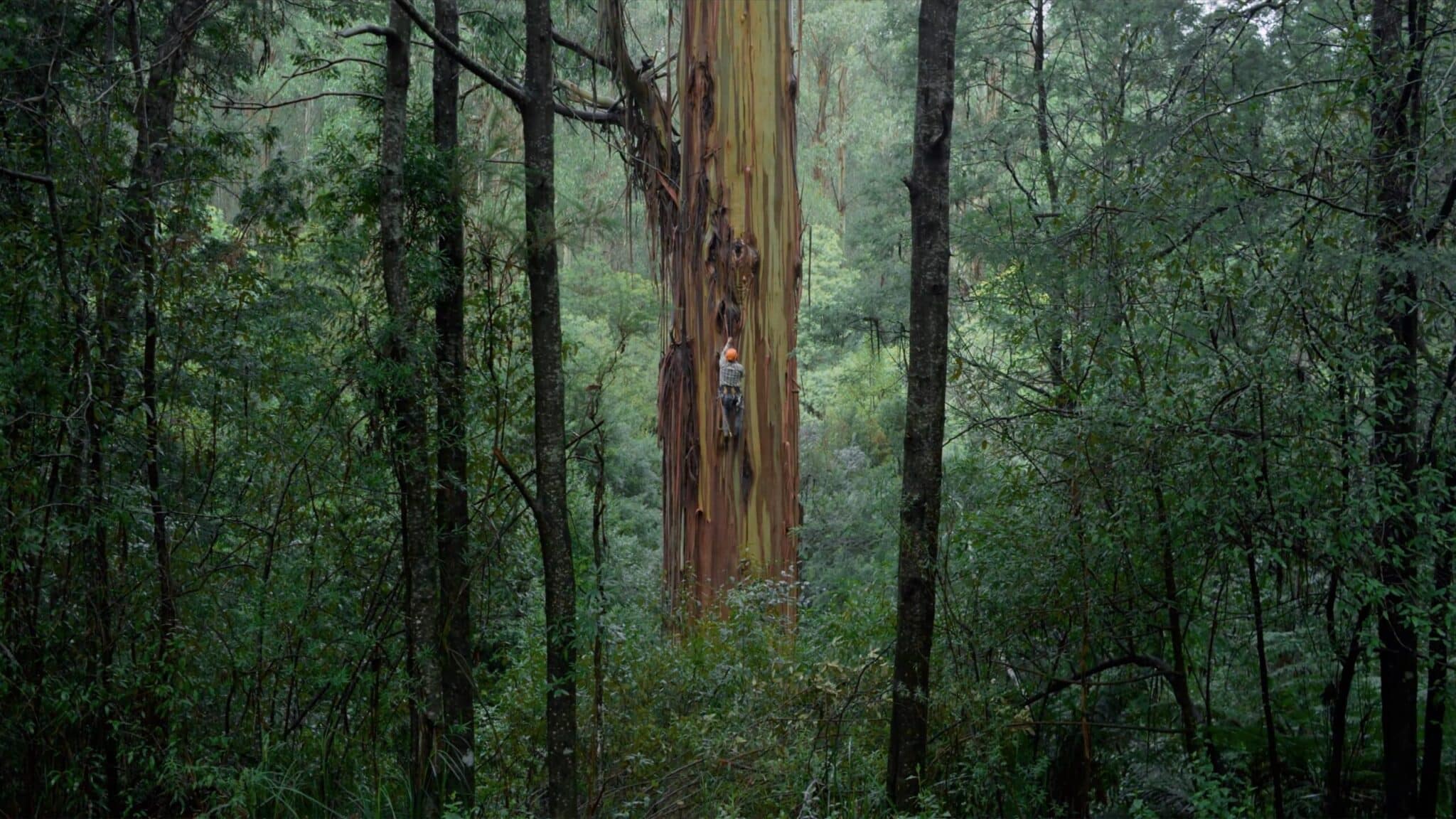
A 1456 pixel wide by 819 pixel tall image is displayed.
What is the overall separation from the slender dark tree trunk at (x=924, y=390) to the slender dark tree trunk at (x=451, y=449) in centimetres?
228

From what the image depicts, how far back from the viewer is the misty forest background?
469 centimetres

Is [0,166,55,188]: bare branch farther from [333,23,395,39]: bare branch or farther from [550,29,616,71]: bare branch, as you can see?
[550,29,616,71]: bare branch

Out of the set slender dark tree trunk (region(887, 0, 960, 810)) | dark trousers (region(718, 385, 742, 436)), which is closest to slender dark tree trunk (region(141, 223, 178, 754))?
slender dark tree trunk (region(887, 0, 960, 810))

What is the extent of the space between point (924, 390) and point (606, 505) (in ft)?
6.43

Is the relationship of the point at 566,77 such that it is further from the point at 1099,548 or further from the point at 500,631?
the point at 1099,548

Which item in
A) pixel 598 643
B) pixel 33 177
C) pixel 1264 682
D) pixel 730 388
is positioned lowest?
pixel 1264 682

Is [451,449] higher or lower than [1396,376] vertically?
lower

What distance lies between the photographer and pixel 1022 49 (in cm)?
1319

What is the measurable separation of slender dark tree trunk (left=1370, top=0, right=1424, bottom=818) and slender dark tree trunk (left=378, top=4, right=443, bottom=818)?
4.35m

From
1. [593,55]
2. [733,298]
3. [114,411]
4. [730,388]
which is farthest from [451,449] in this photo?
[733,298]

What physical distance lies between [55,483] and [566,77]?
7737 millimetres

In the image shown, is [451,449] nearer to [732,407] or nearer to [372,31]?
[372,31]

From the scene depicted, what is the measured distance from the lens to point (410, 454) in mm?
5887

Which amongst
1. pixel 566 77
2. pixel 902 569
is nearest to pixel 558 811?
pixel 902 569
